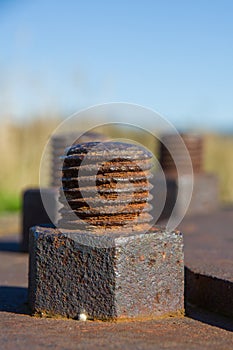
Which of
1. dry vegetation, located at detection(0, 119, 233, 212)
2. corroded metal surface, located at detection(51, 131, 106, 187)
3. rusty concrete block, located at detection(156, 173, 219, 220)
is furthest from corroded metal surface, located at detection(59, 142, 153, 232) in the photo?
dry vegetation, located at detection(0, 119, 233, 212)

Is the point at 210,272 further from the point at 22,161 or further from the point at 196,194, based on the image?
the point at 22,161

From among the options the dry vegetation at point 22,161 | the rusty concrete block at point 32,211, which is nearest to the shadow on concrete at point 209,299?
the rusty concrete block at point 32,211

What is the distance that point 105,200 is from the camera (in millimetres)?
2699

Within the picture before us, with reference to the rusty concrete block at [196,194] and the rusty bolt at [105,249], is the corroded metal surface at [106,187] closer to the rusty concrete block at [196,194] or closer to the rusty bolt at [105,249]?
the rusty bolt at [105,249]

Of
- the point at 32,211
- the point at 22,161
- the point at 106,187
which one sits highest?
the point at 22,161

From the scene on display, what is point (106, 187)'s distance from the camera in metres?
2.74

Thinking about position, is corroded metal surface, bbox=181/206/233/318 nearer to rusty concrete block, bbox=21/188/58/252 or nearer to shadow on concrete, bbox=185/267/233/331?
shadow on concrete, bbox=185/267/233/331

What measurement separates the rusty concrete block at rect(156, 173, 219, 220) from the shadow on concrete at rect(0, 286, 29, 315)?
9.02ft

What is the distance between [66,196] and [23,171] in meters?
7.52

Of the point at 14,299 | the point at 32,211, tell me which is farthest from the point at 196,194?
the point at 14,299

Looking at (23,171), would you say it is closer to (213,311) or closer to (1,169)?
(1,169)

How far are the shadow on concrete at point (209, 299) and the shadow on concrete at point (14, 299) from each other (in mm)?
730

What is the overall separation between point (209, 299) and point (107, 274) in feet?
1.93

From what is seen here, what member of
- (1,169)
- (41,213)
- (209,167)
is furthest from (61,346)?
(209,167)
